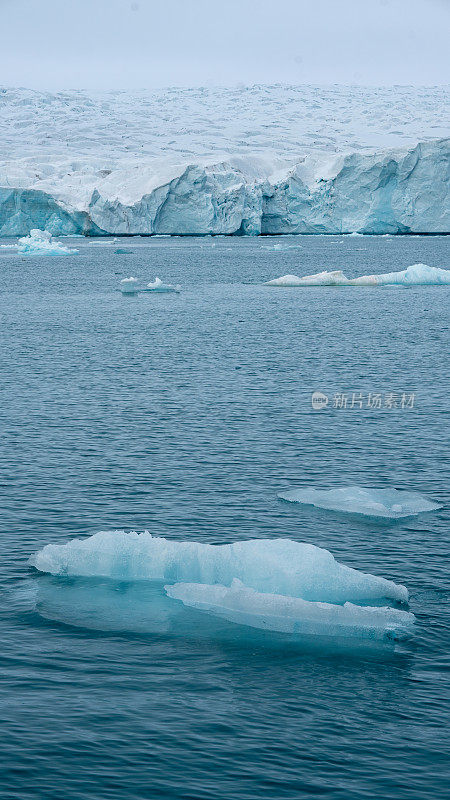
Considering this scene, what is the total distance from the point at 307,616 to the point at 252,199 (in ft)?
367

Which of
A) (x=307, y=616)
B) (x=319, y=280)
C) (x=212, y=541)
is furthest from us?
(x=319, y=280)

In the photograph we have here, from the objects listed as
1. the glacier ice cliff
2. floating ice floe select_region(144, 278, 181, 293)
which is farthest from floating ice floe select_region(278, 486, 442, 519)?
the glacier ice cliff

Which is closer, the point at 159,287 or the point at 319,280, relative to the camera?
the point at 159,287

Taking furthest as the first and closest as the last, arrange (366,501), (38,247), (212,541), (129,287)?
(38,247) → (129,287) → (366,501) → (212,541)

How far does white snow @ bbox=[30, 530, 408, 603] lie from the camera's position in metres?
13.7

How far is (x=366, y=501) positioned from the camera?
1842 centimetres

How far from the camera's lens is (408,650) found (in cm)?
1270

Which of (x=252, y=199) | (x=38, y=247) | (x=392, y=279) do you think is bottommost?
(x=392, y=279)

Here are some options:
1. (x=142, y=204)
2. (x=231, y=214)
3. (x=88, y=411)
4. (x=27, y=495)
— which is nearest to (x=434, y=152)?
(x=231, y=214)

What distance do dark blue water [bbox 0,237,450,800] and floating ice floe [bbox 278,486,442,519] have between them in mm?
260

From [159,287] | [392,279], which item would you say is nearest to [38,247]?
[159,287]

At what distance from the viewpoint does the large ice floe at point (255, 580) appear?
13.1 meters
